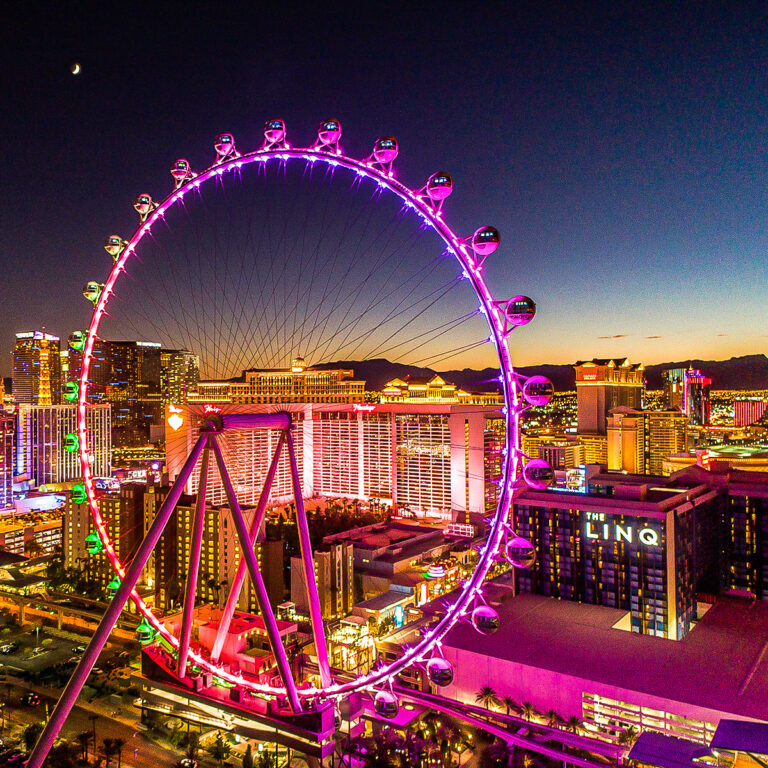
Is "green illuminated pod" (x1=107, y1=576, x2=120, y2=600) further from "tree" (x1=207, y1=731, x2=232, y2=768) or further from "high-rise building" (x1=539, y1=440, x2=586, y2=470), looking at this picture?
"high-rise building" (x1=539, y1=440, x2=586, y2=470)

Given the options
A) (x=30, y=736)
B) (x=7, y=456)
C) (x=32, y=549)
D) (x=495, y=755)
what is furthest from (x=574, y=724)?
(x=7, y=456)

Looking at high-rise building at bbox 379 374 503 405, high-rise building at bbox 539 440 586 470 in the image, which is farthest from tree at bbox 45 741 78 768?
high-rise building at bbox 539 440 586 470

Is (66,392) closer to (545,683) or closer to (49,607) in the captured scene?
(545,683)

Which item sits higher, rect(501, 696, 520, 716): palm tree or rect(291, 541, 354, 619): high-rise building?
rect(291, 541, 354, 619): high-rise building

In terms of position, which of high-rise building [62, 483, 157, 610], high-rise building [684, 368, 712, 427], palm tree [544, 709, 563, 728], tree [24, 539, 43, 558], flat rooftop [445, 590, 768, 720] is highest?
high-rise building [684, 368, 712, 427]

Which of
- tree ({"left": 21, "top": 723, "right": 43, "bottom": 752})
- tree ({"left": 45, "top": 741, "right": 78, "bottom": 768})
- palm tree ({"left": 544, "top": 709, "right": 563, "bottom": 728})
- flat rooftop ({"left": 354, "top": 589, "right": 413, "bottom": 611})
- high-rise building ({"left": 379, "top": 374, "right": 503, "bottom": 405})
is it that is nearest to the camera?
tree ({"left": 45, "top": 741, "right": 78, "bottom": 768})

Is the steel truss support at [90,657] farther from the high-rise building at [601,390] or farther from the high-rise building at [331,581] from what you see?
the high-rise building at [601,390]
